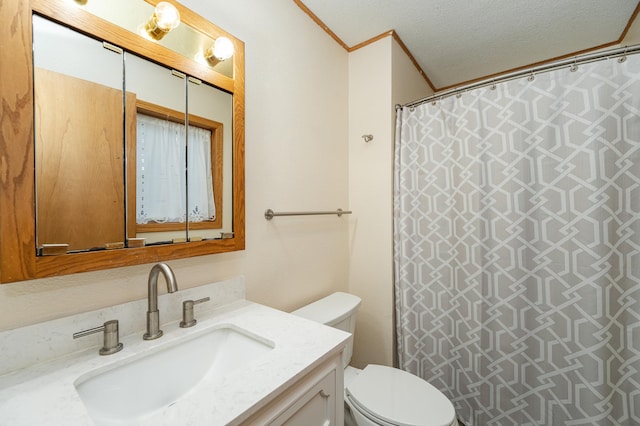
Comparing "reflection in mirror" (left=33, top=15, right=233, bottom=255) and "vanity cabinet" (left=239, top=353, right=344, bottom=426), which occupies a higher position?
"reflection in mirror" (left=33, top=15, right=233, bottom=255)

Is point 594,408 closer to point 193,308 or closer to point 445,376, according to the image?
point 445,376

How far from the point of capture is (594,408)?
1.15 m

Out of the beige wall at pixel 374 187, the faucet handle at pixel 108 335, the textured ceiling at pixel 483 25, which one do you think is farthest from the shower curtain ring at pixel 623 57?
the faucet handle at pixel 108 335

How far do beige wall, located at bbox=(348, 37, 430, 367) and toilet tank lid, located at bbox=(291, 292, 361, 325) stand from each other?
296mm

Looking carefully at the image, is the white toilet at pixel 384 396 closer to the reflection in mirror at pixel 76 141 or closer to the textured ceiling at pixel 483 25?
the reflection in mirror at pixel 76 141

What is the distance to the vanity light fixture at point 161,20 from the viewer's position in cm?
84

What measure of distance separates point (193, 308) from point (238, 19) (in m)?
1.22

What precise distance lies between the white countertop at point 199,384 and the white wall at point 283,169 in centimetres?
16

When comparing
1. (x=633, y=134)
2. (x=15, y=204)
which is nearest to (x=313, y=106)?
(x=15, y=204)

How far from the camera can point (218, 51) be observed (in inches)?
39.8

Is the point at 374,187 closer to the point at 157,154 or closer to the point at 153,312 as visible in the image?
the point at 157,154

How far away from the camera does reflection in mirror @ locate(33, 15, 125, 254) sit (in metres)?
0.66

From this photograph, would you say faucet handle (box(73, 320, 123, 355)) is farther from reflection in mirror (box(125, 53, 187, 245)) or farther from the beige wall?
the beige wall

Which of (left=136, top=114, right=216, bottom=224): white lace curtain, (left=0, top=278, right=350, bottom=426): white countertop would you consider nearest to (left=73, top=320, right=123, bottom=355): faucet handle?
(left=0, top=278, right=350, bottom=426): white countertop
